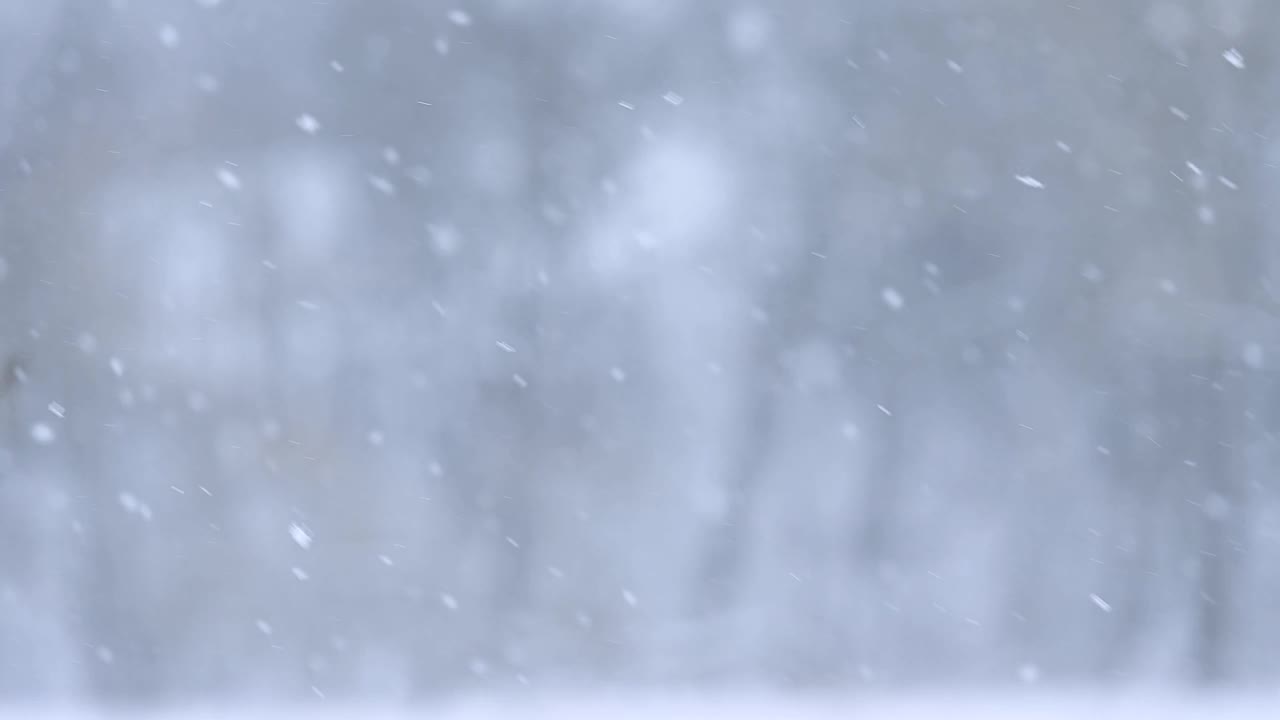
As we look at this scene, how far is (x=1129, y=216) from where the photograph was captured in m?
2.04

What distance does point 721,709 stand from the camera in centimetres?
205

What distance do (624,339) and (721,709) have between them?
86 centimetres

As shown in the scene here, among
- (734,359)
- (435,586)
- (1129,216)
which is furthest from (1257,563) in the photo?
(435,586)

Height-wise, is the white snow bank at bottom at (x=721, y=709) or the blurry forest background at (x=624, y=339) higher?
the blurry forest background at (x=624, y=339)

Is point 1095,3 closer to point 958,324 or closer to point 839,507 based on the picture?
point 958,324

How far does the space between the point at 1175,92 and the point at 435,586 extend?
6.52ft

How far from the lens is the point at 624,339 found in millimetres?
2051

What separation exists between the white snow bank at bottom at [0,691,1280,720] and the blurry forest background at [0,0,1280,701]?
42 mm

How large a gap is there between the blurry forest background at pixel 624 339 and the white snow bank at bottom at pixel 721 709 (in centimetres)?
4

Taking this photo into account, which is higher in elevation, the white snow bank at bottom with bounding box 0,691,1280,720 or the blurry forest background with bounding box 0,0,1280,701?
the blurry forest background with bounding box 0,0,1280,701

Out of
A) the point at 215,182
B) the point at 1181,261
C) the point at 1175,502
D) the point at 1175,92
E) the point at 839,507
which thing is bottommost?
the point at 839,507

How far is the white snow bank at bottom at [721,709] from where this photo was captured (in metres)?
2.04

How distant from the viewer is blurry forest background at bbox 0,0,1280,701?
203 cm

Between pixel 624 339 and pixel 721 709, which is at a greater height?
pixel 624 339
